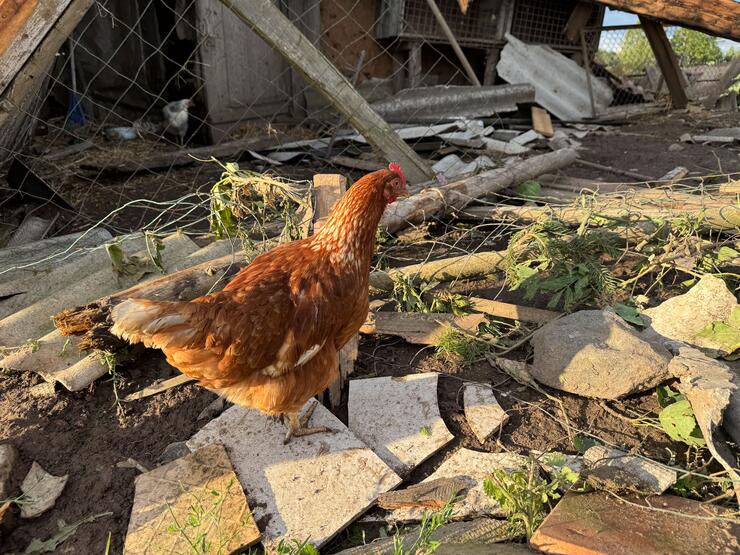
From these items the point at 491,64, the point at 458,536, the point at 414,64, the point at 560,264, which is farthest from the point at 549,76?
the point at 458,536

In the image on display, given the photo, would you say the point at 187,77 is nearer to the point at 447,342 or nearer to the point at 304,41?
the point at 304,41

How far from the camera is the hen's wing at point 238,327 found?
1680 millimetres

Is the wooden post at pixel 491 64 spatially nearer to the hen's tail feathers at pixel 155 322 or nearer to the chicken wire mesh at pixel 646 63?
the chicken wire mesh at pixel 646 63

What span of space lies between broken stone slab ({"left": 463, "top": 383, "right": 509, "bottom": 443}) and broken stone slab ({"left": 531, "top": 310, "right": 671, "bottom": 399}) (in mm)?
277

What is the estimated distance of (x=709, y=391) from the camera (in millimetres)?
2035

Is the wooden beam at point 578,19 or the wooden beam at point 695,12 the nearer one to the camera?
the wooden beam at point 695,12

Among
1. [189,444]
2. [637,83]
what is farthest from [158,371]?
[637,83]

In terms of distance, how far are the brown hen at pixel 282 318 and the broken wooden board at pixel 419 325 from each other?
57 centimetres

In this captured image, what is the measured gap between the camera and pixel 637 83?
37.3ft

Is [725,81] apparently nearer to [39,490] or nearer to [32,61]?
[32,61]

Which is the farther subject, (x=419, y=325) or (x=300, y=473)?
(x=419, y=325)

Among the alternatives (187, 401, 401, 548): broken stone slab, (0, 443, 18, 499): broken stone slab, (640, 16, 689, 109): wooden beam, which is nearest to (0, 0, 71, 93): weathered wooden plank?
(0, 443, 18, 499): broken stone slab

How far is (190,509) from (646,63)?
12829mm

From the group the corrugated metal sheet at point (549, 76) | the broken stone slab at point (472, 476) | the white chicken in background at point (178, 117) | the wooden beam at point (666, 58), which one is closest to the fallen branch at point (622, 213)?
the broken stone slab at point (472, 476)
